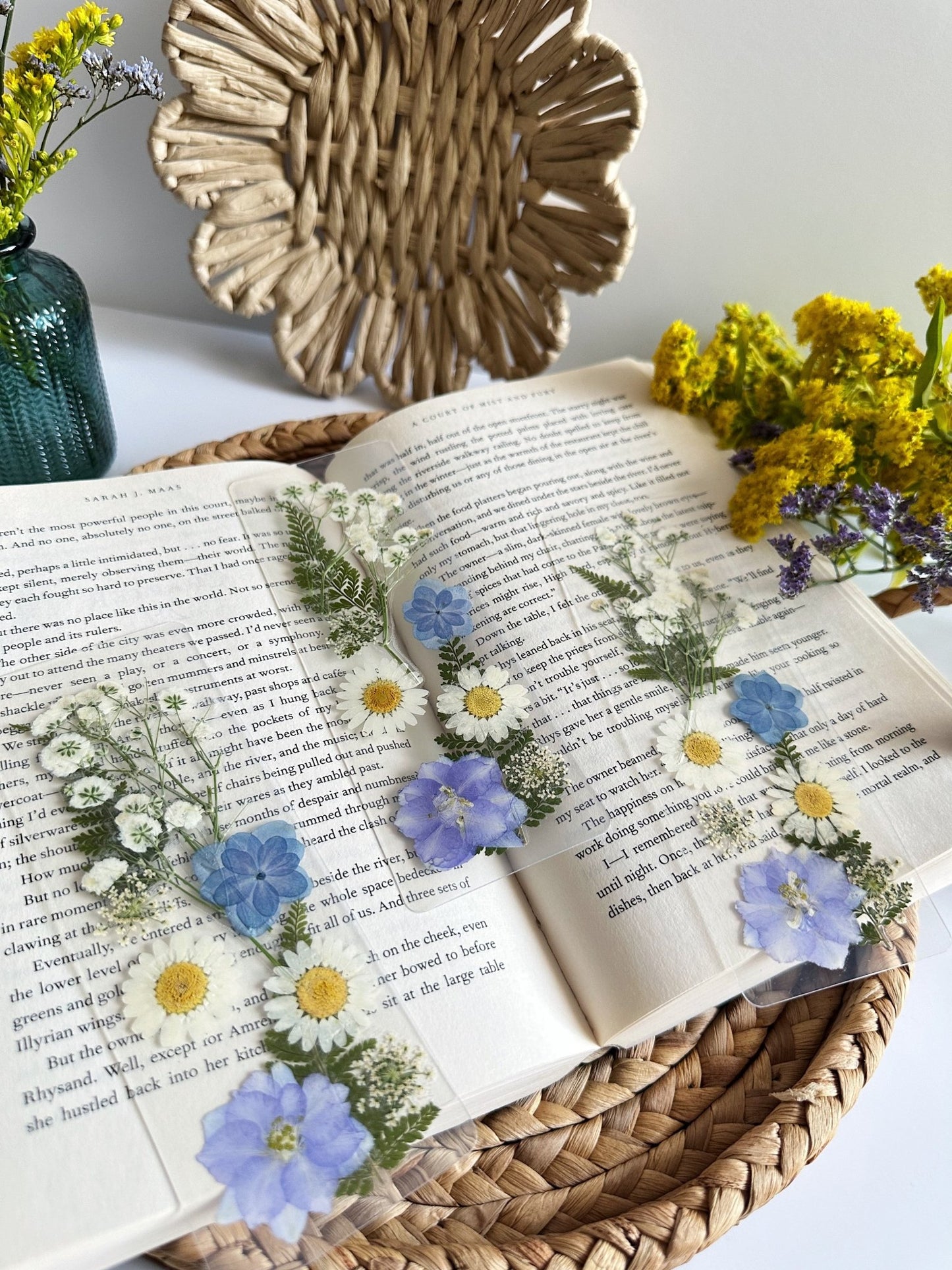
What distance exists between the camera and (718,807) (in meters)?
0.53

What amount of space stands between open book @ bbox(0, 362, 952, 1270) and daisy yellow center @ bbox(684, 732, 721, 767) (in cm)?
2

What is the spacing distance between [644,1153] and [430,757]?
24 centimetres

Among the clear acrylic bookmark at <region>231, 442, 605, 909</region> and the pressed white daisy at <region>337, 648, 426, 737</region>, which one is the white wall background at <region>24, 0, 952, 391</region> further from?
the pressed white daisy at <region>337, 648, 426, 737</region>

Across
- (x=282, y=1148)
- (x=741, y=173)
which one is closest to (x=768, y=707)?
(x=282, y=1148)

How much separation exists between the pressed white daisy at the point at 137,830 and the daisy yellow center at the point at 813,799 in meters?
0.36

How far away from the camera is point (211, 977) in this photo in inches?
17.6

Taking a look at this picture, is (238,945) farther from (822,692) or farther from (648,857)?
(822,692)

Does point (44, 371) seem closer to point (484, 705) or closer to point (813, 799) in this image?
point (484, 705)

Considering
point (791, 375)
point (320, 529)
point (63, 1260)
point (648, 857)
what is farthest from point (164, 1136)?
point (791, 375)

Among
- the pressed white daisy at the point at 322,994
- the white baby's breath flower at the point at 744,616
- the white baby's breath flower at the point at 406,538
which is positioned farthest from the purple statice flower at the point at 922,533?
the pressed white daisy at the point at 322,994

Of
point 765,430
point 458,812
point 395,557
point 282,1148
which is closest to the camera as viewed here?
point 282,1148

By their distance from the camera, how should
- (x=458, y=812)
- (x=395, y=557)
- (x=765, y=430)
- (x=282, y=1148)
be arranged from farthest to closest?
1. (x=765, y=430)
2. (x=395, y=557)
3. (x=458, y=812)
4. (x=282, y=1148)

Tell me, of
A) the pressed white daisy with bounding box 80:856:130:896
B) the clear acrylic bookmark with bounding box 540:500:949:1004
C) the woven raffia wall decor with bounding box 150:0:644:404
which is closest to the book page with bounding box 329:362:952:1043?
the clear acrylic bookmark with bounding box 540:500:949:1004

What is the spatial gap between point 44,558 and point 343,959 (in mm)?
320
